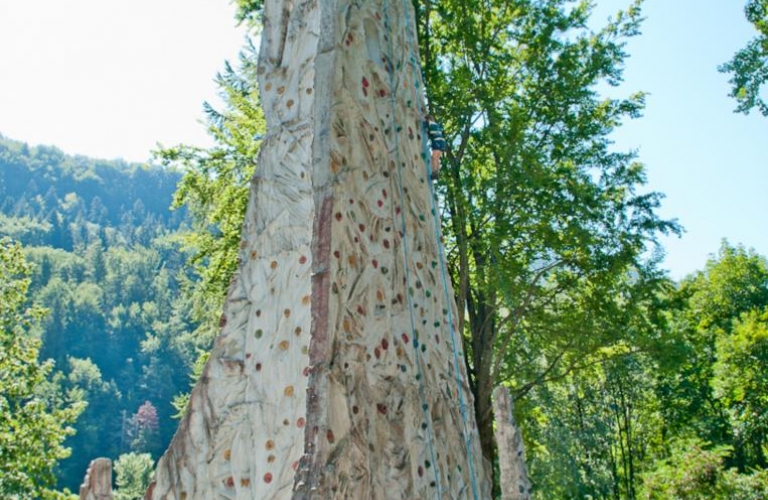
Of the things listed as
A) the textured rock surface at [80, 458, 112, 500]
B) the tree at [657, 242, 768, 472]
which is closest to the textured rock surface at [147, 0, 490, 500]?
the textured rock surface at [80, 458, 112, 500]

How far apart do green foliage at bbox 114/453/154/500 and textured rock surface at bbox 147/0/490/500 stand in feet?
159

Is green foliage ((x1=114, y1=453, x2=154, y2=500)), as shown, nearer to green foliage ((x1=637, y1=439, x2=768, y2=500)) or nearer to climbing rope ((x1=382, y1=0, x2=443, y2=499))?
green foliage ((x1=637, y1=439, x2=768, y2=500))

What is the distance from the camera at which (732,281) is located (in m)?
30.0

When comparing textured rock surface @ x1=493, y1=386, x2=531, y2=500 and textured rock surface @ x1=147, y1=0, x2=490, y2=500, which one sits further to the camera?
textured rock surface @ x1=493, y1=386, x2=531, y2=500

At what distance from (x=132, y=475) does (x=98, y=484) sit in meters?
55.5

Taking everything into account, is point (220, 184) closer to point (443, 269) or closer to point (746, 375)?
point (443, 269)

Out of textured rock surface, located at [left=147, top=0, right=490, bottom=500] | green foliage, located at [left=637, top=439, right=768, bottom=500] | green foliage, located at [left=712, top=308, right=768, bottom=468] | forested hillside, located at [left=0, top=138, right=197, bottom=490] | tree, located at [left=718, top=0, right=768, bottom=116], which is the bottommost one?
green foliage, located at [left=637, top=439, right=768, bottom=500]

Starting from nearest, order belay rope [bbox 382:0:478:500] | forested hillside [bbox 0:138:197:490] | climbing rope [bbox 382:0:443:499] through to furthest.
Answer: climbing rope [bbox 382:0:443:499]
belay rope [bbox 382:0:478:500]
forested hillside [bbox 0:138:197:490]

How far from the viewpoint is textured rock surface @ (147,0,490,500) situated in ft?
12.3

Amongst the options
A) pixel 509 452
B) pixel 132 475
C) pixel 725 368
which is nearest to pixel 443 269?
pixel 509 452

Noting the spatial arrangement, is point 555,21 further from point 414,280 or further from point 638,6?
point 414,280

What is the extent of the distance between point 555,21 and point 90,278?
114 meters

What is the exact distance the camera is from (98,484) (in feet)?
20.3

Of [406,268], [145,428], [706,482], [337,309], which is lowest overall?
[706,482]
